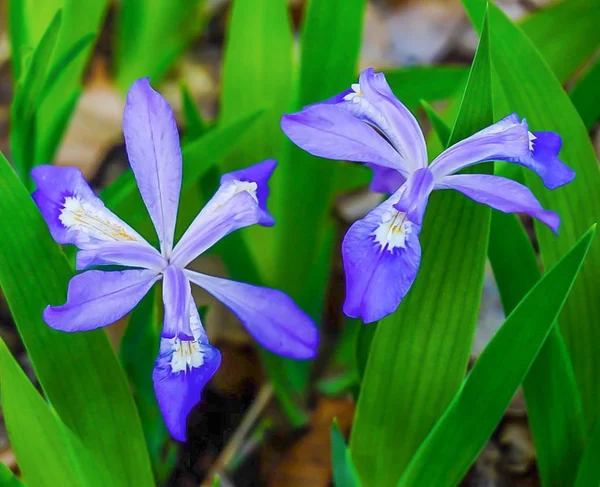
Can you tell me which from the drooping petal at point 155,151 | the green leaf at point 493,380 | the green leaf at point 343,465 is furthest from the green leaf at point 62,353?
the green leaf at point 493,380

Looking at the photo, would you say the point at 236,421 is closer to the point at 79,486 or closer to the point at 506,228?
the point at 79,486

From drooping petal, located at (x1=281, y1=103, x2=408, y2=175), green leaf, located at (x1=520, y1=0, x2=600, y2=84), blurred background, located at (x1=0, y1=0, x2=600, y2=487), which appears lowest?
blurred background, located at (x1=0, y1=0, x2=600, y2=487)

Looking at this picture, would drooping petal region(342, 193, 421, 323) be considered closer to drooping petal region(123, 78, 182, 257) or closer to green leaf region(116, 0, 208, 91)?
drooping petal region(123, 78, 182, 257)

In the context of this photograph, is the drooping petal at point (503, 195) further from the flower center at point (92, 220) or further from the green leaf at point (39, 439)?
the green leaf at point (39, 439)

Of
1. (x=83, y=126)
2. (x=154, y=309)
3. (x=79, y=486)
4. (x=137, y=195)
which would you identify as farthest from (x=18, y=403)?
(x=83, y=126)

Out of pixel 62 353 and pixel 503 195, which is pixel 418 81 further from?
pixel 62 353

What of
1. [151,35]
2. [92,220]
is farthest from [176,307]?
[151,35]

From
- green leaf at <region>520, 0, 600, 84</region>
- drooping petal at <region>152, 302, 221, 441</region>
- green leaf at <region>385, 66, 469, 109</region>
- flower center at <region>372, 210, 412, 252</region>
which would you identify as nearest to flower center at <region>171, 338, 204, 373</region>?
drooping petal at <region>152, 302, 221, 441</region>
